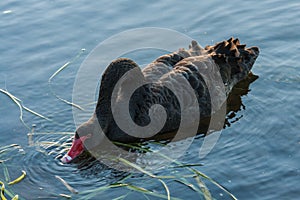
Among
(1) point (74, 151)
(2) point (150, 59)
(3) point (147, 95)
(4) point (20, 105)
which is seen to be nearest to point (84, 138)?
(1) point (74, 151)

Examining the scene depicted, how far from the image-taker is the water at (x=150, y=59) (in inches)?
231

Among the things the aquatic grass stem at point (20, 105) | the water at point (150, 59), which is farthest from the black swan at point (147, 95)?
the aquatic grass stem at point (20, 105)

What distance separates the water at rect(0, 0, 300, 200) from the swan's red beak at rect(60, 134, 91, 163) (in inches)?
2.8

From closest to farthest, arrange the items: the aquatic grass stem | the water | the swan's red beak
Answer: the water → the swan's red beak → the aquatic grass stem

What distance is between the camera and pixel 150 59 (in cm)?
833

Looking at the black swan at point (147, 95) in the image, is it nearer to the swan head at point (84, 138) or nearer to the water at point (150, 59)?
the swan head at point (84, 138)

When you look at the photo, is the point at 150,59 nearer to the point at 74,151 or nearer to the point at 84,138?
the point at 84,138

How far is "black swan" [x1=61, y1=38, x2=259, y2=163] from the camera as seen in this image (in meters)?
6.57

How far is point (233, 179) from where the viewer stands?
582 cm

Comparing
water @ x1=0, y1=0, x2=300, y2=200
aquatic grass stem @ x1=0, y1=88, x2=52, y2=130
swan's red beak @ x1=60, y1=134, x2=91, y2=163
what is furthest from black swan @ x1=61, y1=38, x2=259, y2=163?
aquatic grass stem @ x1=0, y1=88, x2=52, y2=130

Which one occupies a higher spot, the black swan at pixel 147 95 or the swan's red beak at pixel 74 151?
the black swan at pixel 147 95

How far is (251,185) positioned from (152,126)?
1477 mm

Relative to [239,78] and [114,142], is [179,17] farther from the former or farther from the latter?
[114,142]

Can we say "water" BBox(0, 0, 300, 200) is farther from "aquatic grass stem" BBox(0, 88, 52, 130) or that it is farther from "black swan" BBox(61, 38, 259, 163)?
"black swan" BBox(61, 38, 259, 163)
